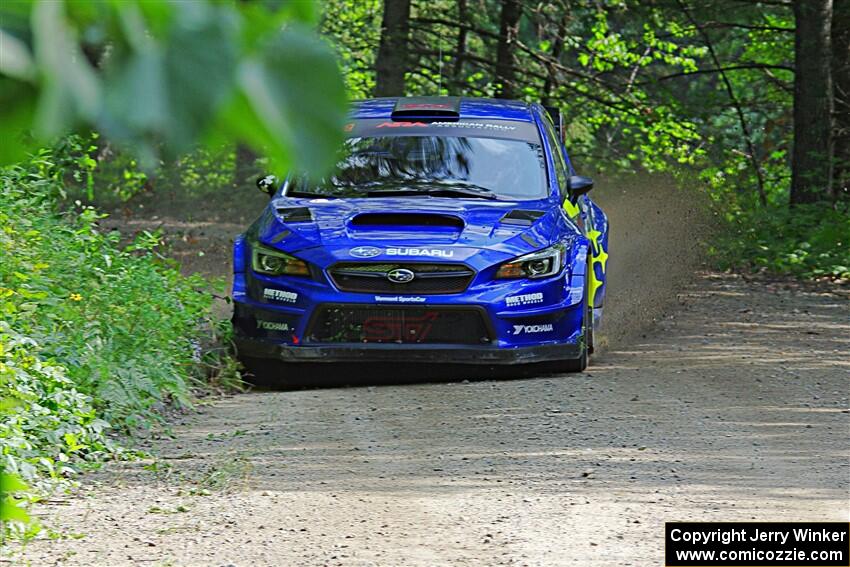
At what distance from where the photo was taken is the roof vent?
10211mm

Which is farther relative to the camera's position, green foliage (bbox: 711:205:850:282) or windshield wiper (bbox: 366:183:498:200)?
green foliage (bbox: 711:205:850:282)

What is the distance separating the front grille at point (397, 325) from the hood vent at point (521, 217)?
2.41 feet

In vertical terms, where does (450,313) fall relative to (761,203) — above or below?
above

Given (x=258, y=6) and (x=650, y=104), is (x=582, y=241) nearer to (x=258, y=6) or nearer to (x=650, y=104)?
(x=258, y=6)

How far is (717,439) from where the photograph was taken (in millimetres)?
6910

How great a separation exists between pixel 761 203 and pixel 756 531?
15.6m

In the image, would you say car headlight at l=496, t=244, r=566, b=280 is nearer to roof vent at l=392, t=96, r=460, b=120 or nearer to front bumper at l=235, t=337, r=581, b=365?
front bumper at l=235, t=337, r=581, b=365

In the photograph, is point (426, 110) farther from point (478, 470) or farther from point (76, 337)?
point (478, 470)

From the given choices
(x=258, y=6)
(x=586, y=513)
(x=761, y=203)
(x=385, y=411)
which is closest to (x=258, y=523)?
(x=586, y=513)

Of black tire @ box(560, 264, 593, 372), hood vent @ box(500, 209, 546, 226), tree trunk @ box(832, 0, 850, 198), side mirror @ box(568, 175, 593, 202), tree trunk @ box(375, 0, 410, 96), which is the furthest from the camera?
tree trunk @ box(375, 0, 410, 96)

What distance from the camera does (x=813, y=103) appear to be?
55.3 ft

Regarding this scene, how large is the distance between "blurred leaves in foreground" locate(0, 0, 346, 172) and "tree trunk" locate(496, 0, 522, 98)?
64.0 feet

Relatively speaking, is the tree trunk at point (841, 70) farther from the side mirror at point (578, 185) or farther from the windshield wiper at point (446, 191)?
the windshield wiper at point (446, 191)

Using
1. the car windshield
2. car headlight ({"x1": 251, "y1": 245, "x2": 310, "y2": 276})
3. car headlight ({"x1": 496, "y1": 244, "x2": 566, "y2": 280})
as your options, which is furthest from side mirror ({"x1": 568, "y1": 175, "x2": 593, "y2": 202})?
car headlight ({"x1": 251, "y1": 245, "x2": 310, "y2": 276})
